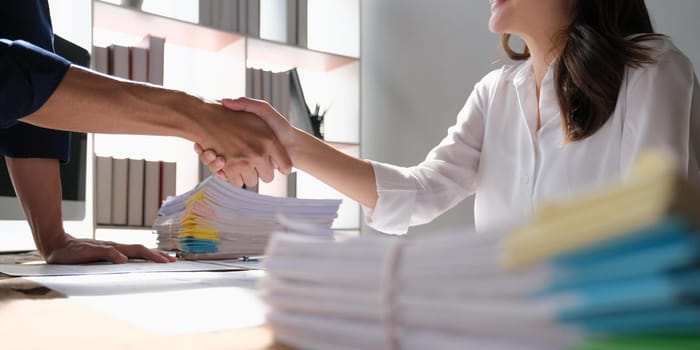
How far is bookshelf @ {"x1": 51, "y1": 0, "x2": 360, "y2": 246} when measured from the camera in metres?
2.36

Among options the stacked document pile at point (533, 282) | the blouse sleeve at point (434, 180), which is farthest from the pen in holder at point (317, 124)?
the stacked document pile at point (533, 282)

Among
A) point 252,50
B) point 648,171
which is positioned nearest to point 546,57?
point 648,171

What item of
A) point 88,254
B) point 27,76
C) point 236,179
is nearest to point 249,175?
point 236,179

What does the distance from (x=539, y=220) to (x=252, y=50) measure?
9.20 feet

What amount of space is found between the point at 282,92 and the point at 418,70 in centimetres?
71

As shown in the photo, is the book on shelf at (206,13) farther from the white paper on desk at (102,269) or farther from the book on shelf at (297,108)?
the white paper on desk at (102,269)

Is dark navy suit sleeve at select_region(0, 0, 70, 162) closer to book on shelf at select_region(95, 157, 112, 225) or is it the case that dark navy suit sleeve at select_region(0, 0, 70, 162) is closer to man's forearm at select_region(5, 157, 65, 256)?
man's forearm at select_region(5, 157, 65, 256)

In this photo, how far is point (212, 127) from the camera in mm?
1072

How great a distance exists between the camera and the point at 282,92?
2.82 metres

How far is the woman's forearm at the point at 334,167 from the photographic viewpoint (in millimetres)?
1245

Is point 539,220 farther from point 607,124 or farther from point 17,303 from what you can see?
point 607,124

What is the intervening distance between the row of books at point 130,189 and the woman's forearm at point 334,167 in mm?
1313

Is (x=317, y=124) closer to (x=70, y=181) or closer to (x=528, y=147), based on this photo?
(x=70, y=181)

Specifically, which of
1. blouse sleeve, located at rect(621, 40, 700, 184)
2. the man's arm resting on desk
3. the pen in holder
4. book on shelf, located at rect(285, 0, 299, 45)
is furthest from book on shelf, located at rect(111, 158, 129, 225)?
blouse sleeve, located at rect(621, 40, 700, 184)
